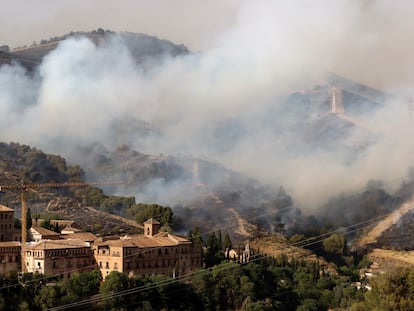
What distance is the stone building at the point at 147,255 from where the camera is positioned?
126 ft

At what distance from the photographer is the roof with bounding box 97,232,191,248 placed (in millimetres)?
38812

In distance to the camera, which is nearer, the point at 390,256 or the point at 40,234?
the point at 40,234

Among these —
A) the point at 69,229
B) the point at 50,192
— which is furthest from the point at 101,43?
the point at 69,229

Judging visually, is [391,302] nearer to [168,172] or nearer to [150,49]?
[168,172]

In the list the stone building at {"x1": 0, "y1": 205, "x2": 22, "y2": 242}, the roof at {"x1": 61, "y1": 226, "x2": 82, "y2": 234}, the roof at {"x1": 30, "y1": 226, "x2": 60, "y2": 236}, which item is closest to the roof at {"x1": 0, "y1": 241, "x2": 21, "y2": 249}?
the stone building at {"x1": 0, "y1": 205, "x2": 22, "y2": 242}

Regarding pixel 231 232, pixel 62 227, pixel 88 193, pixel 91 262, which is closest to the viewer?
pixel 91 262

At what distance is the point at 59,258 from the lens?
37156 mm

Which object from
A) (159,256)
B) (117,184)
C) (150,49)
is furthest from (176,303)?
(150,49)

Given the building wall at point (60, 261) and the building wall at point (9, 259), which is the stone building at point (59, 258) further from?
the building wall at point (9, 259)

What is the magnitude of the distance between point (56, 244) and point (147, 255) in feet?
11.9

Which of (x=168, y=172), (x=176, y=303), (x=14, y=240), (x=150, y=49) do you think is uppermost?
(x=150, y=49)

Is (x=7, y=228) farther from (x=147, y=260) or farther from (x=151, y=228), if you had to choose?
(x=151, y=228)

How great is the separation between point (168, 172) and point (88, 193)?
1003 cm

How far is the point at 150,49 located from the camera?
119000 mm
